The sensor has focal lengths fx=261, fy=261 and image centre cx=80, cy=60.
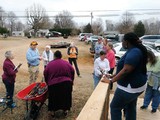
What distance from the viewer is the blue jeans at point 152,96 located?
6.46 metres

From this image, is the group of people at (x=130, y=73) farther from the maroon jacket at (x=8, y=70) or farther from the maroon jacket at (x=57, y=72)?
the maroon jacket at (x=8, y=70)

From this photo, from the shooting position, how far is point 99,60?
717 centimetres

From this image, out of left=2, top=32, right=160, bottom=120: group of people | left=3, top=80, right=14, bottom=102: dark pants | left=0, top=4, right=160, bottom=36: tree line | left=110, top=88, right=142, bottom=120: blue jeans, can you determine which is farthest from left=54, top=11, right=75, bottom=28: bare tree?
left=110, top=88, right=142, bottom=120: blue jeans

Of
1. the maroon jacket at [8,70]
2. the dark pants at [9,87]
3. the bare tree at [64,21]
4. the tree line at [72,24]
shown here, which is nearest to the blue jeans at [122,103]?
the maroon jacket at [8,70]

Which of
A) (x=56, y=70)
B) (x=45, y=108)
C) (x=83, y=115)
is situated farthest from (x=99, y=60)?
(x=83, y=115)

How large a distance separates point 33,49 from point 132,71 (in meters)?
5.75

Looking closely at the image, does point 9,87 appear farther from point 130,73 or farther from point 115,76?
point 130,73

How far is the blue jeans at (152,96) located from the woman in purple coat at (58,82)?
1968 millimetres

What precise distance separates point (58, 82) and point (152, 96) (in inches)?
96.1

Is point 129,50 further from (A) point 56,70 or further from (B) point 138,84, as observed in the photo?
(A) point 56,70

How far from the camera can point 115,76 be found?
3869 mm

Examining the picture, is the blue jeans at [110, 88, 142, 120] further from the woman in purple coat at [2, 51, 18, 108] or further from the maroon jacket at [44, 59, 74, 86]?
the woman in purple coat at [2, 51, 18, 108]

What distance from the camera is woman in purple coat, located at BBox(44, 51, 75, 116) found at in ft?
20.3

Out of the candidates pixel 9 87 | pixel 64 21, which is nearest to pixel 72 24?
pixel 64 21
